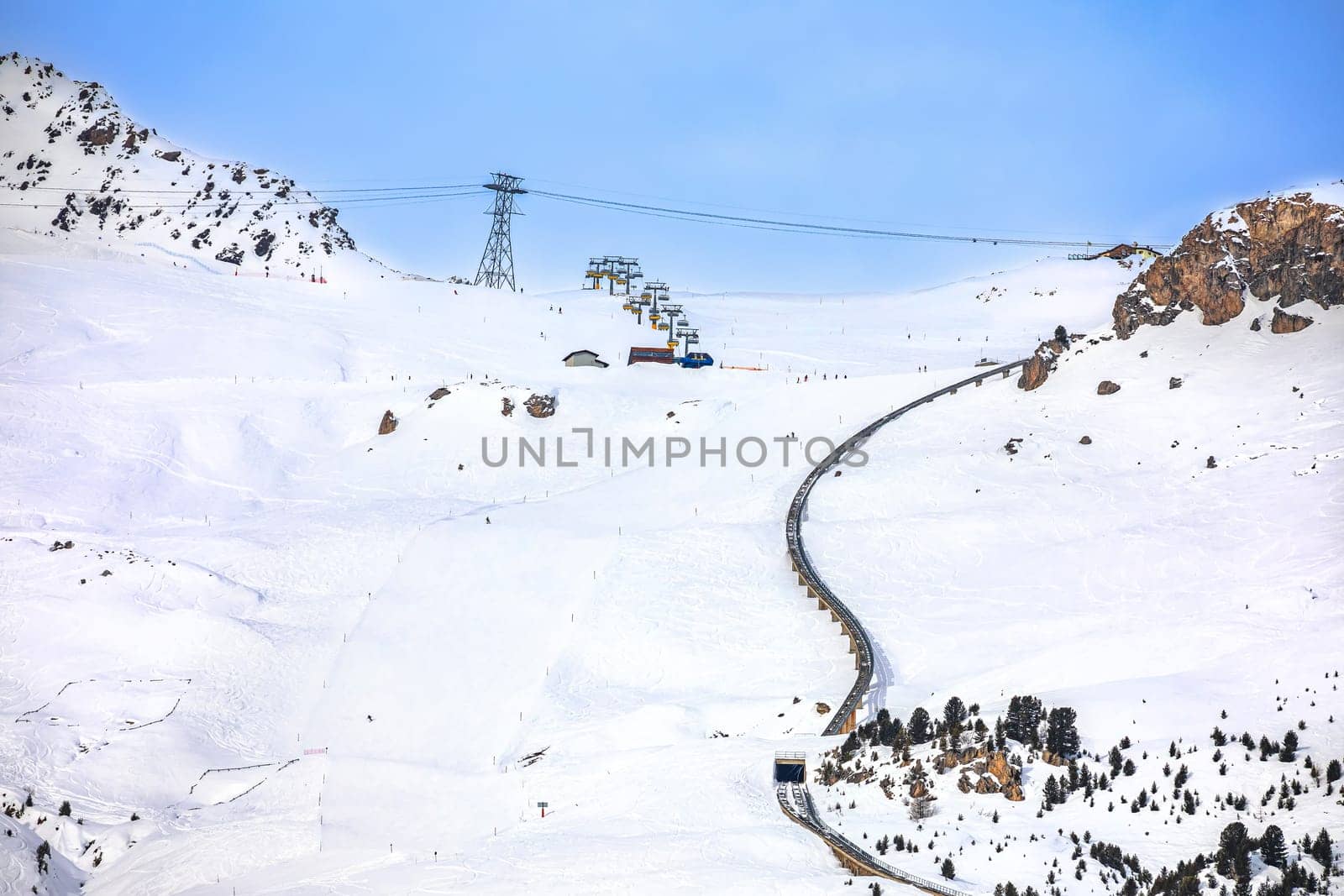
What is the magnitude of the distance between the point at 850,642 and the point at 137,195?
109 meters

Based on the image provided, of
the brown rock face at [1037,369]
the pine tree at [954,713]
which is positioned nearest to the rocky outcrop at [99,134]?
the brown rock face at [1037,369]

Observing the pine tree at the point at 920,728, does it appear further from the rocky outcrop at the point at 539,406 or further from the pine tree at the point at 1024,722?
the rocky outcrop at the point at 539,406

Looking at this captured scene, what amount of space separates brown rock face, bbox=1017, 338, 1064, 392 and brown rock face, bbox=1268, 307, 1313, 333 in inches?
451

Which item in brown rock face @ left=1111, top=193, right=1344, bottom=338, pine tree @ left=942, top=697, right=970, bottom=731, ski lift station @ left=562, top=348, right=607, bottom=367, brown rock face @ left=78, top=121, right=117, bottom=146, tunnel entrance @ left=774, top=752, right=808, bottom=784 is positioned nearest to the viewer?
tunnel entrance @ left=774, top=752, right=808, bottom=784

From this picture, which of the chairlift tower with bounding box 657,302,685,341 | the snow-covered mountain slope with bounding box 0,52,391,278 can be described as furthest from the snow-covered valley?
the snow-covered mountain slope with bounding box 0,52,391,278

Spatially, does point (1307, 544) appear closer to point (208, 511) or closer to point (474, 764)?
point (474, 764)

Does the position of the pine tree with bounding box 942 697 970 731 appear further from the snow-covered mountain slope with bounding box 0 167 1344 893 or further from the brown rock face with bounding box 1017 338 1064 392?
the brown rock face with bounding box 1017 338 1064 392

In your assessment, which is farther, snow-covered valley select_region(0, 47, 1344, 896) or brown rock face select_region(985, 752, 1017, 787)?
brown rock face select_region(985, 752, 1017, 787)

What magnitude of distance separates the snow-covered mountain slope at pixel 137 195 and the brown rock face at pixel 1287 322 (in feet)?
251

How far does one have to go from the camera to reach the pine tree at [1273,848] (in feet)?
90.9

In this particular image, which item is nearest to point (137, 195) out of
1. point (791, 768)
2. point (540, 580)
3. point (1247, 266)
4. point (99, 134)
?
point (99, 134)

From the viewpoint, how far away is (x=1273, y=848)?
27844 mm

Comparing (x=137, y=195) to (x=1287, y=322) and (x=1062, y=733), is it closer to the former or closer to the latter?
(x=1287, y=322)

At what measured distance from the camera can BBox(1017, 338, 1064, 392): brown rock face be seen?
73812 mm
